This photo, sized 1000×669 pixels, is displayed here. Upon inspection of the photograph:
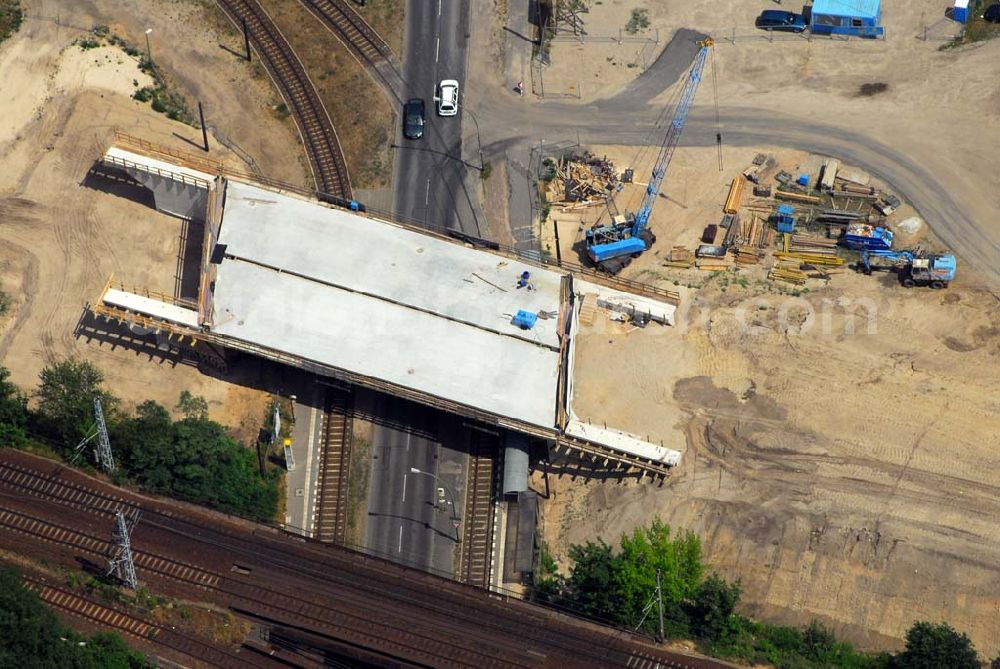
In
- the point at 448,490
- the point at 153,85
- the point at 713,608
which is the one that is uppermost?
the point at 153,85

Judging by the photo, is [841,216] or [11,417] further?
[841,216]

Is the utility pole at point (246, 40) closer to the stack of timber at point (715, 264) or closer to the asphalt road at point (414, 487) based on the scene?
the asphalt road at point (414, 487)

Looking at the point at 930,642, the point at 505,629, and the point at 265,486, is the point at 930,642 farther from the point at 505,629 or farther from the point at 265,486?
the point at 265,486

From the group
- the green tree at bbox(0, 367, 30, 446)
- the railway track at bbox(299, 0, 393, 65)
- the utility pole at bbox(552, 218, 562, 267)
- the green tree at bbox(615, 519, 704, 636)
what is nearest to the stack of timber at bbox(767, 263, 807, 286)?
the utility pole at bbox(552, 218, 562, 267)

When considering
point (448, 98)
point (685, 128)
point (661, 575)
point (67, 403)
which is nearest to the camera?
point (661, 575)

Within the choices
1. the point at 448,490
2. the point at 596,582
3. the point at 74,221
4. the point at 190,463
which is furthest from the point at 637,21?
the point at 190,463

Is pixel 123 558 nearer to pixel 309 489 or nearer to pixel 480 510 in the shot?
pixel 309 489

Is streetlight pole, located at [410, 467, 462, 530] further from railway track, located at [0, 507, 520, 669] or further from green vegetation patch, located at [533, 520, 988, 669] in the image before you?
green vegetation patch, located at [533, 520, 988, 669]

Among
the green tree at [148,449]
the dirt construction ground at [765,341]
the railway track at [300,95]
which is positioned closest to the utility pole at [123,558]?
the green tree at [148,449]
